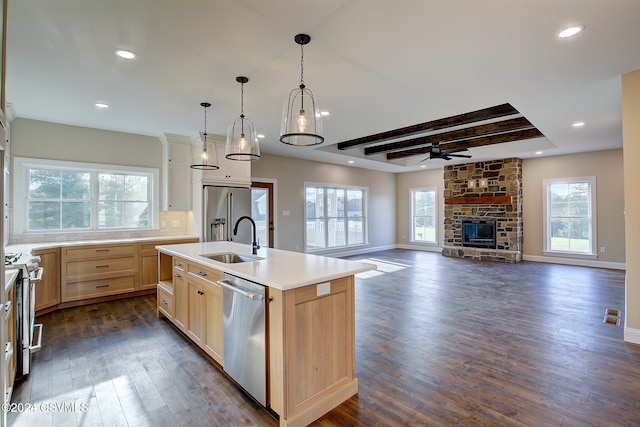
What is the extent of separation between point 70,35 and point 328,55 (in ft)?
6.50

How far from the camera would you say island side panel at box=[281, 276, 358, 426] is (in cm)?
189

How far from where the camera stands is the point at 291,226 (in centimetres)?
738

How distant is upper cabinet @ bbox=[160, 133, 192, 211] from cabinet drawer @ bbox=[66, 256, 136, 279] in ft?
3.47

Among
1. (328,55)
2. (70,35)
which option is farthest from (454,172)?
(70,35)

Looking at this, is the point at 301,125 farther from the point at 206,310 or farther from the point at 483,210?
the point at 483,210

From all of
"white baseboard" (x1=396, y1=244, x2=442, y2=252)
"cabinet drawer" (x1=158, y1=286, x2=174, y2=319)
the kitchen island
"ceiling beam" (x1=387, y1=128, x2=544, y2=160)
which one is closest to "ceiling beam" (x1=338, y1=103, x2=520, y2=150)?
"ceiling beam" (x1=387, y1=128, x2=544, y2=160)

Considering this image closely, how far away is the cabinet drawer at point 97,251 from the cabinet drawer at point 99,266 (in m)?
0.07

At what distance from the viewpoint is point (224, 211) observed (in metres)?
5.43

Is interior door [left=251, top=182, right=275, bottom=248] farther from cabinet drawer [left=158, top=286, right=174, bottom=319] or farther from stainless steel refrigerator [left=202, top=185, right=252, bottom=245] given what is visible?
cabinet drawer [left=158, top=286, right=174, bottom=319]

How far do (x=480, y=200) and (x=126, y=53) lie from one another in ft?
26.4

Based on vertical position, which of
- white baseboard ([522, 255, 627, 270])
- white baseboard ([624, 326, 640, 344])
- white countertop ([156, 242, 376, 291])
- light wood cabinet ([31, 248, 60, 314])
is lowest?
white baseboard ([624, 326, 640, 344])

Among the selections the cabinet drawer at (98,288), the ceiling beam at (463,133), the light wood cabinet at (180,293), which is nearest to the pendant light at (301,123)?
the light wood cabinet at (180,293)

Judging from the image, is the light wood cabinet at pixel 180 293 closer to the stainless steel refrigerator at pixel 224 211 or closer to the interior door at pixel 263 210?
the stainless steel refrigerator at pixel 224 211

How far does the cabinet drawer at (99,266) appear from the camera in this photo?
13.9 feet
